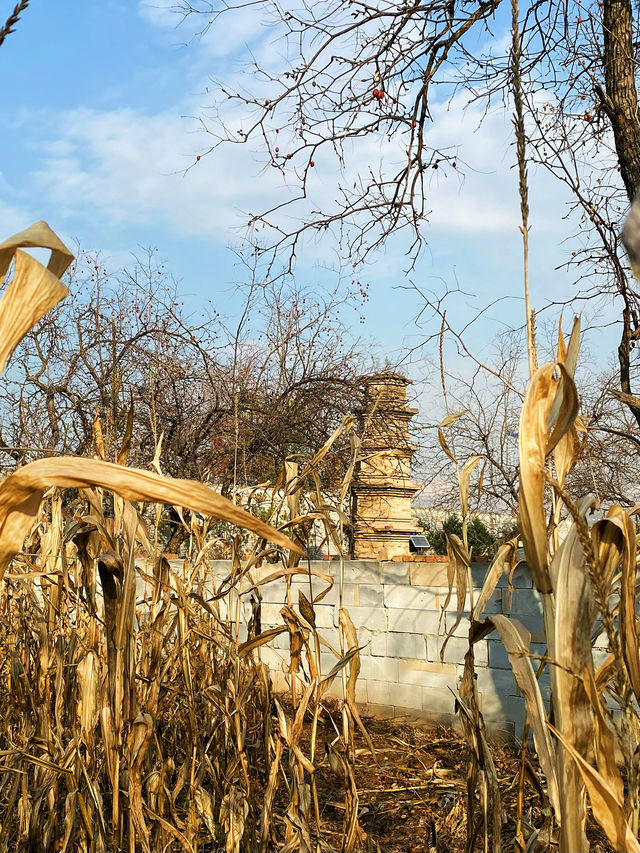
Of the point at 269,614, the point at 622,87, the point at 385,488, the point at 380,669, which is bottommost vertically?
the point at 380,669

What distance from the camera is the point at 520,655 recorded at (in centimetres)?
105

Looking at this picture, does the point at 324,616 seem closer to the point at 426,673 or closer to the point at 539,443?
the point at 426,673

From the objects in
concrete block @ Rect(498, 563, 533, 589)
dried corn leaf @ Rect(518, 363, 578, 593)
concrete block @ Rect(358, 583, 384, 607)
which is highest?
dried corn leaf @ Rect(518, 363, 578, 593)

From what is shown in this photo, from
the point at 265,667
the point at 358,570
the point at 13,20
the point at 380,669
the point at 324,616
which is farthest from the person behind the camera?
the point at 324,616

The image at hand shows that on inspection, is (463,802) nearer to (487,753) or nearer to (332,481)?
(487,753)

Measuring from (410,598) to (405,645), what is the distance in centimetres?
30

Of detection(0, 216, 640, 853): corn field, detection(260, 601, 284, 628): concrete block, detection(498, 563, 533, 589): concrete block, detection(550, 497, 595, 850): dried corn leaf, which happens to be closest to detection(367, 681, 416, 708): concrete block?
detection(260, 601, 284, 628): concrete block

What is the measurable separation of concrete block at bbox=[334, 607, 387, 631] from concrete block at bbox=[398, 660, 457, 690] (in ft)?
0.87

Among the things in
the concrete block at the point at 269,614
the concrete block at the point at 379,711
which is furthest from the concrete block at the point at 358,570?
the concrete block at the point at 379,711

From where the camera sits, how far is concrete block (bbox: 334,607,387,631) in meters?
5.06

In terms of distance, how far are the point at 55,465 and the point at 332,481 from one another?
7465mm

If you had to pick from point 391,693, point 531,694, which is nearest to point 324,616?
point 391,693

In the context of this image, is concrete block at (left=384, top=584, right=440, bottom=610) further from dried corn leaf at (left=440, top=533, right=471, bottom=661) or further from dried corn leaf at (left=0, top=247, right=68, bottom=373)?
dried corn leaf at (left=0, top=247, right=68, bottom=373)

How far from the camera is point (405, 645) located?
4.95 m
